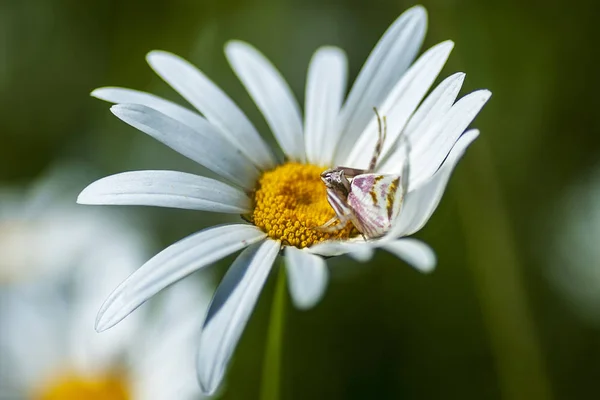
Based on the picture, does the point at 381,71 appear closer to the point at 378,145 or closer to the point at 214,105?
the point at 378,145

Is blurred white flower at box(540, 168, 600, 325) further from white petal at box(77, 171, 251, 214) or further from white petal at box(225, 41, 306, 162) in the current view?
white petal at box(77, 171, 251, 214)

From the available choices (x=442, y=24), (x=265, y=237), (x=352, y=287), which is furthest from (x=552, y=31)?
(x=265, y=237)

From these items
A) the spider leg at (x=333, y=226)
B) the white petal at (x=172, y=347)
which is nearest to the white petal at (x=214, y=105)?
the spider leg at (x=333, y=226)

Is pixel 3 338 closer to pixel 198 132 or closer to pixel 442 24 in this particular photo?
pixel 198 132

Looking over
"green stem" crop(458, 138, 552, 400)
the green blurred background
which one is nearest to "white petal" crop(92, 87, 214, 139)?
the green blurred background

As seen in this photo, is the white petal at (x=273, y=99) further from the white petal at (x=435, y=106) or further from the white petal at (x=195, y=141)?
the white petal at (x=435, y=106)

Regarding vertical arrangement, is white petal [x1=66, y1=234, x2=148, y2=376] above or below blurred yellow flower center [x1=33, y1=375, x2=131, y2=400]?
above

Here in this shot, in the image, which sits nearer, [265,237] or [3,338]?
[265,237]

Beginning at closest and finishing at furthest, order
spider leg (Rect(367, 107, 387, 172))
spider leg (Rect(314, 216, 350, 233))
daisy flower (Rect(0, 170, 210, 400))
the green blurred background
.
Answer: spider leg (Rect(314, 216, 350, 233)) < spider leg (Rect(367, 107, 387, 172)) < daisy flower (Rect(0, 170, 210, 400)) < the green blurred background
